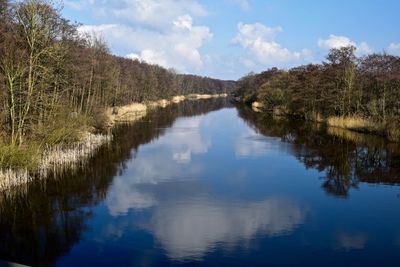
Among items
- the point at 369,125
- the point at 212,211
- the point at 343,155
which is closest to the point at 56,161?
the point at 212,211

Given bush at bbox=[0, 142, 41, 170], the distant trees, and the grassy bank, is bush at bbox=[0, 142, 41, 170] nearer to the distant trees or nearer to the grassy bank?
the grassy bank

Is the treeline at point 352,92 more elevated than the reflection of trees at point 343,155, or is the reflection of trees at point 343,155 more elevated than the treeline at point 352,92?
the treeline at point 352,92

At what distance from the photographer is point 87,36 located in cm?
3509

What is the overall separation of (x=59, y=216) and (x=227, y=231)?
5048 mm

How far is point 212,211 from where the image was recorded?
13.5 m

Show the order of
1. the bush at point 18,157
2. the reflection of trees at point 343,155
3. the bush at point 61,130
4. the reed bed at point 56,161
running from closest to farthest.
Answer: the bush at point 18,157
the reed bed at point 56,161
the reflection of trees at point 343,155
the bush at point 61,130

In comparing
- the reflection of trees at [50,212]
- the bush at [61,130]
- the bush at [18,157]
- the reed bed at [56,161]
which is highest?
the bush at [61,130]

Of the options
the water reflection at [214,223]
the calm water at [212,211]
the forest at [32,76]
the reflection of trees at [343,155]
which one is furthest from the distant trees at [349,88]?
the forest at [32,76]

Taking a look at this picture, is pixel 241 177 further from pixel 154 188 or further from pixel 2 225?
pixel 2 225

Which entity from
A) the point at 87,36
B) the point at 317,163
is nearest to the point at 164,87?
the point at 87,36

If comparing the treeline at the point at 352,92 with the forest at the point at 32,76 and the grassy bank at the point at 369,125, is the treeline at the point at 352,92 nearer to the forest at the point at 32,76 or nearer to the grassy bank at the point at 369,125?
the grassy bank at the point at 369,125

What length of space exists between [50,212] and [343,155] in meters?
15.7

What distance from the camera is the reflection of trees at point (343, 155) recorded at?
1814 cm

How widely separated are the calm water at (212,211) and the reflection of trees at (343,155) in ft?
0.27
